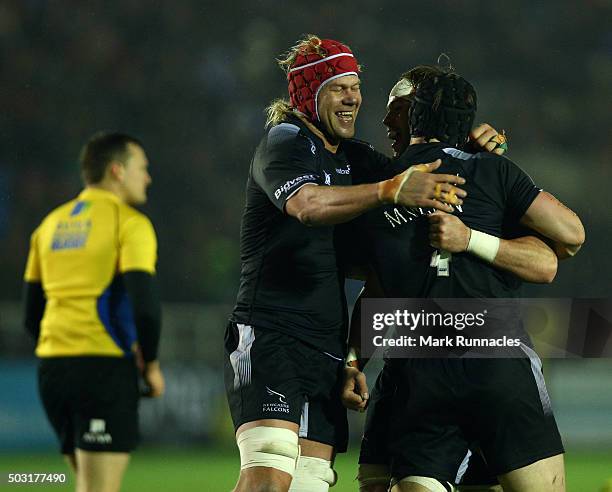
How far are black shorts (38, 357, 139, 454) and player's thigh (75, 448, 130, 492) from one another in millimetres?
33

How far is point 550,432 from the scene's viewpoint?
3.34 meters

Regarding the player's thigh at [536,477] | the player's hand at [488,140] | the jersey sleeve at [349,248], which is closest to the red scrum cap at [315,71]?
the jersey sleeve at [349,248]

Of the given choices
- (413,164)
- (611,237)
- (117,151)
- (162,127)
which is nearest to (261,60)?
(162,127)

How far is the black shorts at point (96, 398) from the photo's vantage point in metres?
4.99

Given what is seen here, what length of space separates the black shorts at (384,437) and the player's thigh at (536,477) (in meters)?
0.20

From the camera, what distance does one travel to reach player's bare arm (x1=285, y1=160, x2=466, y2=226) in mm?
3141

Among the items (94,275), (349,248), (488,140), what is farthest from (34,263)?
(488,140)

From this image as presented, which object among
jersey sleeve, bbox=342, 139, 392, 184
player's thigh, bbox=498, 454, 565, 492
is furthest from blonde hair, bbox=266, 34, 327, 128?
player's thigh, bbox=498, 454, 565, 492

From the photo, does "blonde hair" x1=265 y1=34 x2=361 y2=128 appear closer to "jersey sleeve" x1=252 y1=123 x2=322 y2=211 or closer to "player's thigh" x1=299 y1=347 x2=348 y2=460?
"jersey sleeve" x1=252 y1=123 x2=322 y2=211

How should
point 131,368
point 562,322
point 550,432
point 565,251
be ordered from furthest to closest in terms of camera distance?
point 562,322, point 131,368, point 565,251, point 550,432

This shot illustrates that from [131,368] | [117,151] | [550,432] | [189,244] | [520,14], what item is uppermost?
[520,14]

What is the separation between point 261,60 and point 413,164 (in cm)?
1016

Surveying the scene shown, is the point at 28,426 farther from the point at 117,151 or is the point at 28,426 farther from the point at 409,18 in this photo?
the point at 409,18

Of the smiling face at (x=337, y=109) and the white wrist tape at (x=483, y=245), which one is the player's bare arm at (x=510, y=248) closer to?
the white wrist tape at (x=483, y=245)
